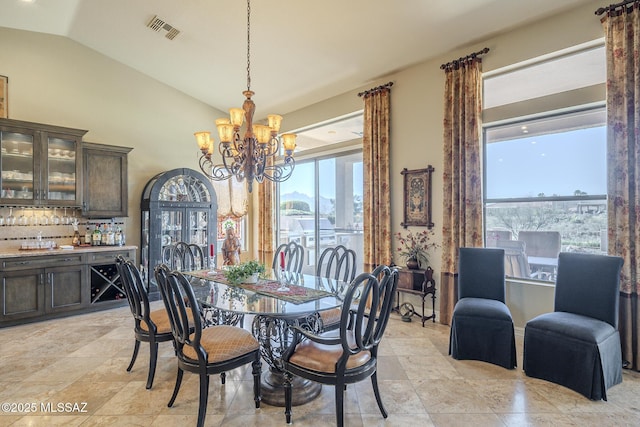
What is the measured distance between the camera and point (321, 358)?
227 cm

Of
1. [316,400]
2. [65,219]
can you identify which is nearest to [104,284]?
[65,219]

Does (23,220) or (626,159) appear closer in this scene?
(626,159)

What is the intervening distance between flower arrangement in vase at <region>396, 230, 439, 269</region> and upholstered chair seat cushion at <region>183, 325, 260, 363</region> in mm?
2694

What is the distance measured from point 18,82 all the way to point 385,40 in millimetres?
5231

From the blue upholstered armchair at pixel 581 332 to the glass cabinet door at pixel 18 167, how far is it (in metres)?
6.28

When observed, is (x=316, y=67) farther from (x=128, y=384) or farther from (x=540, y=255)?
(x=128, y=384)

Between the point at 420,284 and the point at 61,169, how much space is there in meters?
5.41

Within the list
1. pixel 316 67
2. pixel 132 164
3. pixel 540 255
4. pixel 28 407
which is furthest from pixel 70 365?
pixel 540 255

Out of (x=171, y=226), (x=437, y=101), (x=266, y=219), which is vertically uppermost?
(x=437, y=101)

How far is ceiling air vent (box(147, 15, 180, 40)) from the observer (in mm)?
4512

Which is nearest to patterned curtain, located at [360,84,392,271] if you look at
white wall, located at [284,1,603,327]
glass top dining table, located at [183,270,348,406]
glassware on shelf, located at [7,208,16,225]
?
white wall, located at [284,1,603,327]

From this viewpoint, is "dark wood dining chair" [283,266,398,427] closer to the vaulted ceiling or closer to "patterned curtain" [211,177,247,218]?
the vaulted ceiling

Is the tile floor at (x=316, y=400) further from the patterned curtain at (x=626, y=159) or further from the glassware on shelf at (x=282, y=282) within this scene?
the glassware on shelf at (x=282, y=282)

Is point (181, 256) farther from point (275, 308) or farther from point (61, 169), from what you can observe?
point (61, 169)
